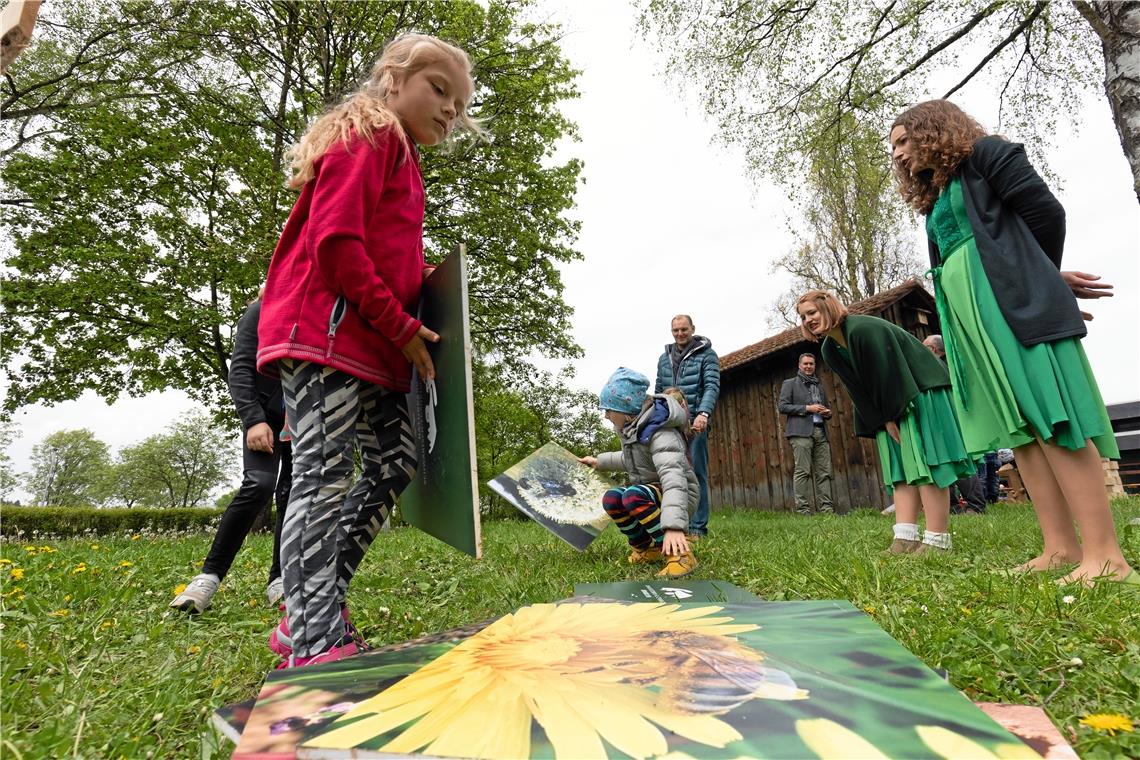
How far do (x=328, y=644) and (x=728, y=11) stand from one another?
11610 millimetres

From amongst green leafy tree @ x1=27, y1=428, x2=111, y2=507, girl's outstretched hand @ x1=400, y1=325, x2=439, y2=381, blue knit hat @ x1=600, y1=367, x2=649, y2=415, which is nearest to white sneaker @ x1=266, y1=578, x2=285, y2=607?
girl's outstretched hand @ x1=400, y1=325, x2=439, y2=381

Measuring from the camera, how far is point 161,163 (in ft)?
37.7

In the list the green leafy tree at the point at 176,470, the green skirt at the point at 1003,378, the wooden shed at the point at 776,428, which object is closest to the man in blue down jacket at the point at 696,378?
the green skirt at the point at 1003,378

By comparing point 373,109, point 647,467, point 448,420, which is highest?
point 373,109

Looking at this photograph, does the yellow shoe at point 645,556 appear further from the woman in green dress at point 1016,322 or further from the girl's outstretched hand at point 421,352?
the girl's outstretched hand at point 421,352

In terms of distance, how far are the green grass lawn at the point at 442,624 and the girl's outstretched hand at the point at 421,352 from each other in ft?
3.05

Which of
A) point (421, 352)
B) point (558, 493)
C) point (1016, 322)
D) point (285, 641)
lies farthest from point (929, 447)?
point (285, 641)

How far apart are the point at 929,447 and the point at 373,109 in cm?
331

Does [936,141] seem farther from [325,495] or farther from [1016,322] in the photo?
[325,495]

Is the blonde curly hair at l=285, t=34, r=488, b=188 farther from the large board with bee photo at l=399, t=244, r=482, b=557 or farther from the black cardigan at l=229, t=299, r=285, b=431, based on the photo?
the black cardigan at l=229, t=299, r=285, b=431

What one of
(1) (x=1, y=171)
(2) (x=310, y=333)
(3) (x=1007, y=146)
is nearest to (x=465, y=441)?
(2) (x=310, y=333)

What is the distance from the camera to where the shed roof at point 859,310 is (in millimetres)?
10944

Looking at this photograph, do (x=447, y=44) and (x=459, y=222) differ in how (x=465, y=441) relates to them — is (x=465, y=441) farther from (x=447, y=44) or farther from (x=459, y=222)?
(x=459, y=222)

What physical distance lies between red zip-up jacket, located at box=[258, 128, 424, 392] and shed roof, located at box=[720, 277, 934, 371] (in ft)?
33.4
